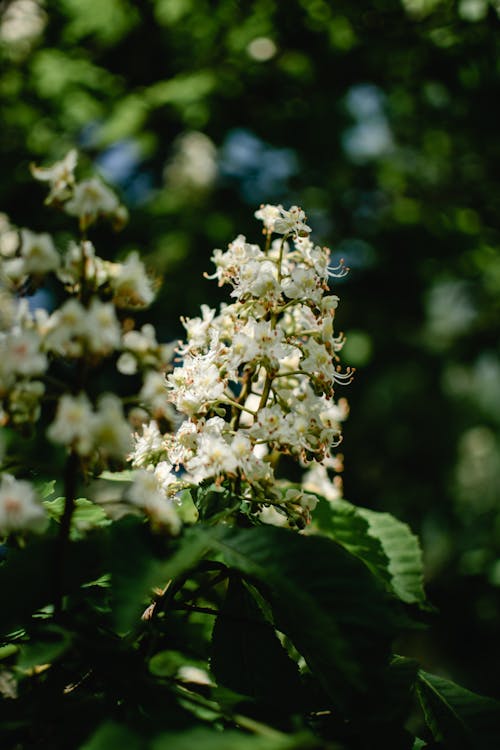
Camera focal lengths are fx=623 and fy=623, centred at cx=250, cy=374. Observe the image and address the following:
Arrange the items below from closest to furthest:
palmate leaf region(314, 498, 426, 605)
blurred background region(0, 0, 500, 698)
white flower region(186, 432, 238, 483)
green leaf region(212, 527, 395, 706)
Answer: green leaf region(212, 527, 395, 706) < white flower region(186, 432, 238, 483) < palmate leaf region(314, 498, 426, 605) < blurred background region(0, 0, 500, 698)

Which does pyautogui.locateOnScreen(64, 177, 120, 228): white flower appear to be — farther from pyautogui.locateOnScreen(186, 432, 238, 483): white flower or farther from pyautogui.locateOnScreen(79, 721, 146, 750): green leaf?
pyautogui.locateOnScreen(79, 721, 146, 750): green leaf

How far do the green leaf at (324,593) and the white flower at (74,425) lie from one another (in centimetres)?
23

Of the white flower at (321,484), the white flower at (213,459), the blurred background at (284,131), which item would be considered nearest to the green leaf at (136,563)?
the white flower at (213,459)

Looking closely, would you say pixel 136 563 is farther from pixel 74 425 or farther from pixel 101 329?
pixel 101 329

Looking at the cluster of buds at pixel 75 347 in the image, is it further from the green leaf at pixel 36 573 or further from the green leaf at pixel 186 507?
the green leaf at pixel 186 507

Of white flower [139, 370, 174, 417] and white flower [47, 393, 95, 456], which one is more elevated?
white flower [139, 370, 174, 417]

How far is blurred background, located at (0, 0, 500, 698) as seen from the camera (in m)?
4.16

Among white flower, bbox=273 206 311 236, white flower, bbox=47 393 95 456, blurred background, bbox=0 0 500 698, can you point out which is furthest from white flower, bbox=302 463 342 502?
blurred background, bbox=0 0 500 698

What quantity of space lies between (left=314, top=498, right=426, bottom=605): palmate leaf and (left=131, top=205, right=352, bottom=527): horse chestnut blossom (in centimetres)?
33

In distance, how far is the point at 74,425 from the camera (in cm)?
83

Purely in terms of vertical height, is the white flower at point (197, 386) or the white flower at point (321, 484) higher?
the white flower at point (197, 386)

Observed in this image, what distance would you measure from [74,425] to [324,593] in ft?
1.34

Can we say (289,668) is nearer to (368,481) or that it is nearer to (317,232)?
(317,232)

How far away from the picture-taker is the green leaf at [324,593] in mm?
797
